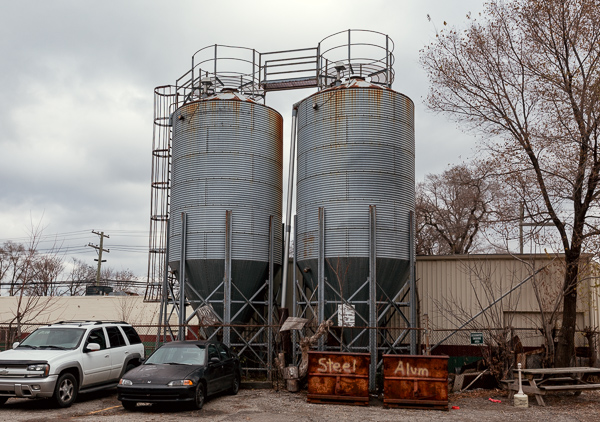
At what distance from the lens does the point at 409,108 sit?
1980 cm

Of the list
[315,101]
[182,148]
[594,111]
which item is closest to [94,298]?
[182,148]

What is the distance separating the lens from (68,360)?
13.3 m

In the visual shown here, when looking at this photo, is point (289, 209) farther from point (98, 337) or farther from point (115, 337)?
point (98, 337)

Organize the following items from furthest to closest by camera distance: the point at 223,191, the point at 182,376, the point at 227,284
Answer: the point at 223,191, the point at 227,284, the point at 182,376

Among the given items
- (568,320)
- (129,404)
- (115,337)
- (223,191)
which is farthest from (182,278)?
(568,320)

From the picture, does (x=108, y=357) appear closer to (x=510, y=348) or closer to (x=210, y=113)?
(x=210, y=113)

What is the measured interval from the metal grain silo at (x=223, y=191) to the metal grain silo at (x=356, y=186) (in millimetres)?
1477

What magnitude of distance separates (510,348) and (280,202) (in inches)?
356

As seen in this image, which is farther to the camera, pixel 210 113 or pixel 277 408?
pixel 210 113

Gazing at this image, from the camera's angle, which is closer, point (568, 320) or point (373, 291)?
point (373, 291)

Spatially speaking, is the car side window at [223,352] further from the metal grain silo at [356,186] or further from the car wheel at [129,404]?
the metal grain silo at [356,186]

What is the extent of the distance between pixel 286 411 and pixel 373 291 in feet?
17.6

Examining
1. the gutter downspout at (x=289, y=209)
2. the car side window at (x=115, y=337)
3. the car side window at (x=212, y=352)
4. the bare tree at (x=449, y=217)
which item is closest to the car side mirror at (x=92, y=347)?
the car side window at (x=115, y=337)

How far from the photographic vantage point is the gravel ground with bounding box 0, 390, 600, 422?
480 inches
